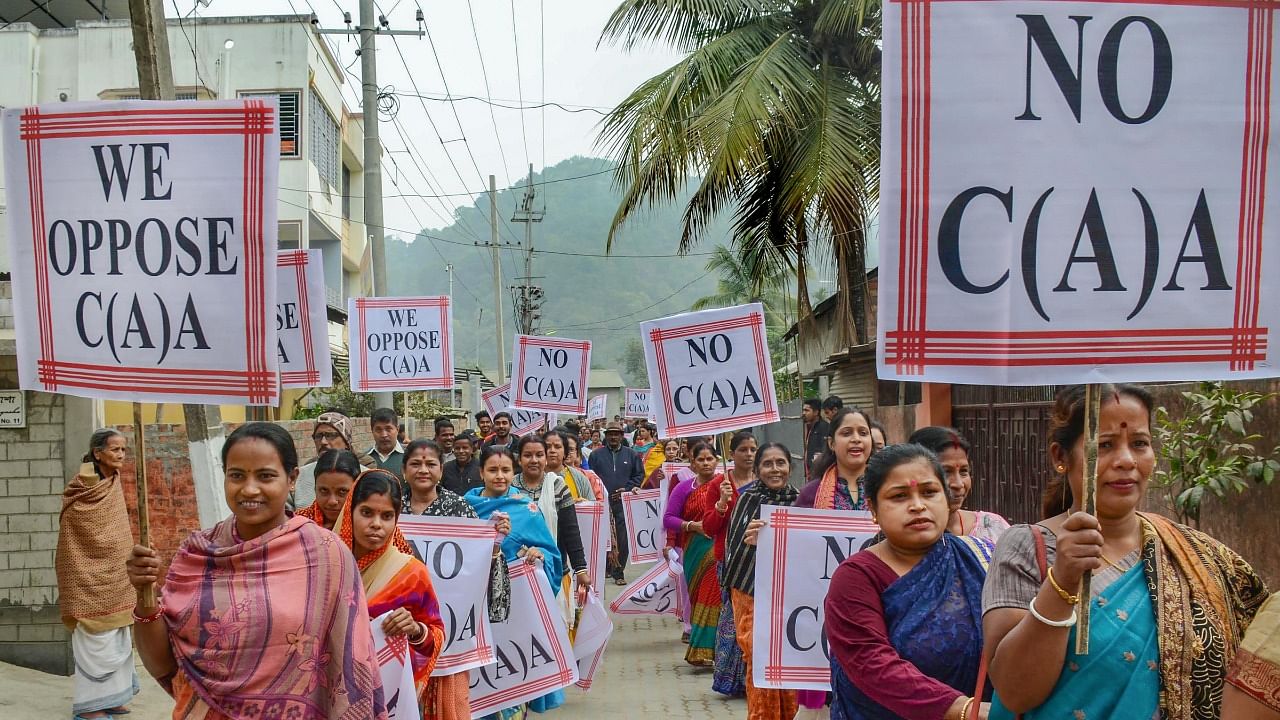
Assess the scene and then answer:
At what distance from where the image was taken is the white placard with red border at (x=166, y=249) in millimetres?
3971

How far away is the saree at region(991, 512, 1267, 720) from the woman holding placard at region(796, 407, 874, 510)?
11.4 feet

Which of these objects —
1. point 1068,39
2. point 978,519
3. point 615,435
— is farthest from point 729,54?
point 1068,39

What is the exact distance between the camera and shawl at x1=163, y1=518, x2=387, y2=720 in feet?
12.0

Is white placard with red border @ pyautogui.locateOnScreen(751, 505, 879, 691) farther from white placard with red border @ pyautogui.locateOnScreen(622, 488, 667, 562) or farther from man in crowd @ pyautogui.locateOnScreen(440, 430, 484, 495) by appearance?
white placard with red border @ pyautogui.locateOnScreen(622, 488, 667, 562)

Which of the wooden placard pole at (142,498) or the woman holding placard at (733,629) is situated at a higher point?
the wooden placard pole at (142,498)

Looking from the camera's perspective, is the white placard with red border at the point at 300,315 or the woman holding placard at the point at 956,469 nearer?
the woman holding placard at the point at 956,469

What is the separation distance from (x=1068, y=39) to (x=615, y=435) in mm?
12912

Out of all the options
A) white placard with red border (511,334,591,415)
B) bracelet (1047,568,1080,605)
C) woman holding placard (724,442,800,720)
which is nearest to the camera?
bracelet (1047,568,1080,605)

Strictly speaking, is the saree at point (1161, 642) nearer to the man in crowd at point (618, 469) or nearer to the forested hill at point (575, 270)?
the man in crowd at point (618, 469)

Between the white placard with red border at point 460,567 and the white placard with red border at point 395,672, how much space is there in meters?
1.08

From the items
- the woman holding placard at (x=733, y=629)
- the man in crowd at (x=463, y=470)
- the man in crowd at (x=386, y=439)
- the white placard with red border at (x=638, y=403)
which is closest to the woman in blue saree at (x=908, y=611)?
the woman holding placard at (x=733, y=629)

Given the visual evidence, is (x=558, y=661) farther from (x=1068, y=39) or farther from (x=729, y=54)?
(x=729, y=54)

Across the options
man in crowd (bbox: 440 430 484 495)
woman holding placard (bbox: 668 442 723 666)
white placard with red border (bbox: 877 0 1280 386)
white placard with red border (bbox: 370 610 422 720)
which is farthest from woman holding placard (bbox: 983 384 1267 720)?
man in crowd (bbox: 440 430 484 495)

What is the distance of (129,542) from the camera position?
8547 millimetres
